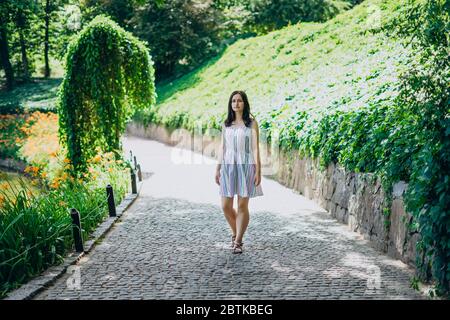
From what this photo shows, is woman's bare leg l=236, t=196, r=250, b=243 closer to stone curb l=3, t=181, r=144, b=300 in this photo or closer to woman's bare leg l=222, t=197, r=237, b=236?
woman's bare leg l=222, t=197, r=237, b=236

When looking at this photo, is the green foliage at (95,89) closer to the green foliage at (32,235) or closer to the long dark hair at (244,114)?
the green foliage at (32,235)

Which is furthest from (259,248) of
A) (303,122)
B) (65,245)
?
(303,122)

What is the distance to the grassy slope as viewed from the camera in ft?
42.2

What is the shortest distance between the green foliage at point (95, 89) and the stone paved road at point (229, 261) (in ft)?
9.51

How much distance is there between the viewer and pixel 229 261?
22.1 ft

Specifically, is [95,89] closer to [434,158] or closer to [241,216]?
[241,216]

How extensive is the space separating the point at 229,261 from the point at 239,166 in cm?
118

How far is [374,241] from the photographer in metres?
7.48

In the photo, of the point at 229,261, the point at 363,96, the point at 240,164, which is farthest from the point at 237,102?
the point at 363,96

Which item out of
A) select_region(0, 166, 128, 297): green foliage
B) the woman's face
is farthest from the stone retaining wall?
select_region(0, 166, 128, 297): green foliage

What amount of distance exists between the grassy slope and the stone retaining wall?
4.48 feet

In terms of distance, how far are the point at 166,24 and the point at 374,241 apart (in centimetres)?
2725

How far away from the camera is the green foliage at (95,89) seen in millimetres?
12570
